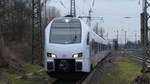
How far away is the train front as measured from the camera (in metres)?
20.9

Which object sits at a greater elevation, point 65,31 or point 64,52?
point 65,31

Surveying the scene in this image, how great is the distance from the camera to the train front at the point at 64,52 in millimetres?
20859

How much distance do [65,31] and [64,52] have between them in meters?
1.60

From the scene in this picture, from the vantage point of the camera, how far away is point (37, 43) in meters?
38.7

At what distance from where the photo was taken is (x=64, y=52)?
68.3 ft

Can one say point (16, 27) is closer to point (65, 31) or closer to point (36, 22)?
point (36, 22)

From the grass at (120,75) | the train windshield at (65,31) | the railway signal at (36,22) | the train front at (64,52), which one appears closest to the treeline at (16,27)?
the railway signal at (36,22)

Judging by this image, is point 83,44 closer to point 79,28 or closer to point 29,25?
point 79,28

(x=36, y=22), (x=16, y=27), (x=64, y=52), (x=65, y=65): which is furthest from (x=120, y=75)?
(x=16, y=27)

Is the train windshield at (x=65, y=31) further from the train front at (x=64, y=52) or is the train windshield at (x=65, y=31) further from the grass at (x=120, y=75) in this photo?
the grass at (x=120, y=75)

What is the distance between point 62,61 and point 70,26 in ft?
7.54

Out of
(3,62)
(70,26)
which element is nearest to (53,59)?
(70,26)

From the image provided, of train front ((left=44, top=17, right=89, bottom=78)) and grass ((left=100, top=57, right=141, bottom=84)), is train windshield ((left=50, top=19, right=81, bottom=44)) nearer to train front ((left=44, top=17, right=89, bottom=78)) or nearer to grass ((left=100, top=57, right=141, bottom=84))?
train front ((left=44, top=17, right=89, bottom=78))

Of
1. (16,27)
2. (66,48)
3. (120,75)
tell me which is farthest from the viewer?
(16,27)
